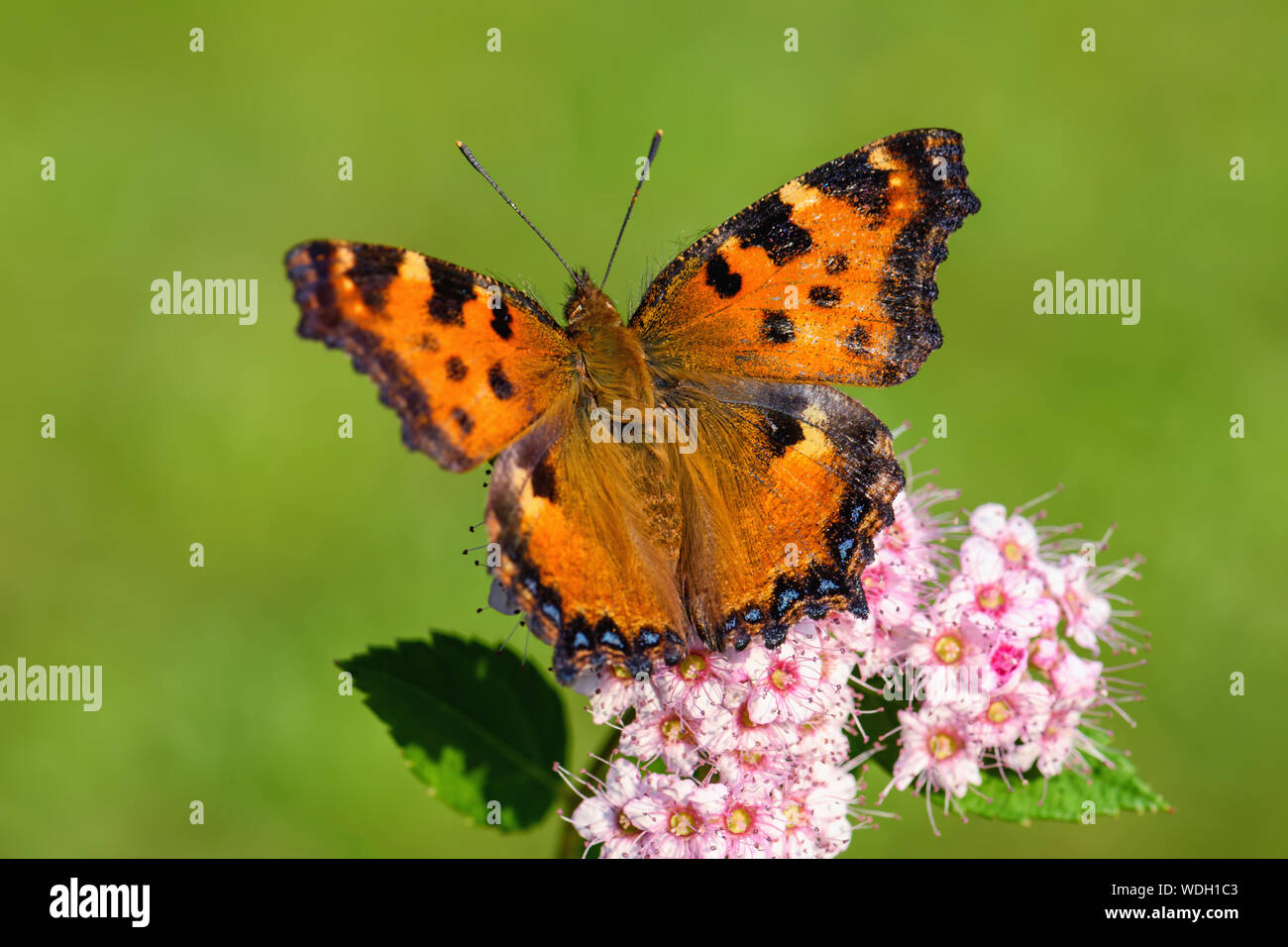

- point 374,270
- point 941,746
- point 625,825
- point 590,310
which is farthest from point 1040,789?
point 374,270

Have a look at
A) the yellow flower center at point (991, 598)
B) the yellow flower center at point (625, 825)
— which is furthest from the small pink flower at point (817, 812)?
the yellow flower center at point (991, 598)

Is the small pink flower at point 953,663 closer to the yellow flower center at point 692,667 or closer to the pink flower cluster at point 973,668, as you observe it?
the pink flower cluster at point 973,668

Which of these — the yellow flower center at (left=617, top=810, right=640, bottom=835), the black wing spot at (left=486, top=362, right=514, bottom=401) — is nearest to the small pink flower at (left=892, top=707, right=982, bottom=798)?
the yellow flower center at (left=617, top=810, right=640, bottom=835)

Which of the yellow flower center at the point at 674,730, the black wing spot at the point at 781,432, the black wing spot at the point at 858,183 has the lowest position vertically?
the yellow flower center at the point at 674,730

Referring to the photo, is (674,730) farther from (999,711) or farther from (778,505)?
(999,711)

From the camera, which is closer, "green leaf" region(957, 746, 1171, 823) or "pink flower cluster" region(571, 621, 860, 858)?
"pink flower cluster" region(571, 621, 860, 858)

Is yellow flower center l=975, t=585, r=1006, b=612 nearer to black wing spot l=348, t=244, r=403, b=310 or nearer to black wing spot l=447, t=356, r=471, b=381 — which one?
black wing spot l=447, t=356, r=471, b=381
